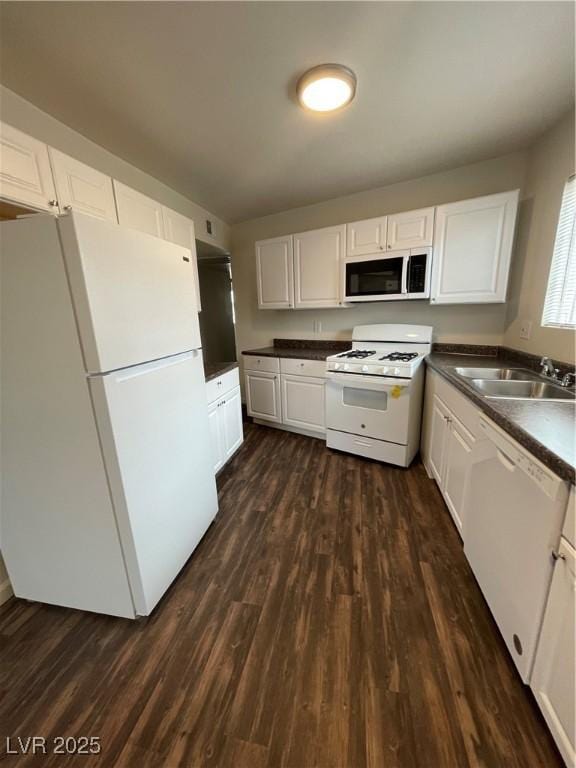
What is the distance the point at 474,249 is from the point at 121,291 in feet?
8.13

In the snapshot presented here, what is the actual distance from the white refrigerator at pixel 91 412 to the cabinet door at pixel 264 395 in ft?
5.62

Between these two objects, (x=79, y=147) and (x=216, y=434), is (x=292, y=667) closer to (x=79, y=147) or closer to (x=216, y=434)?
(x=216, y=434)

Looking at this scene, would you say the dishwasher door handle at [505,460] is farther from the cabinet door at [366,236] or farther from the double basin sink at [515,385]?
the cabinet door at [366,236]

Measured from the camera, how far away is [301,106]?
1566 millimetres

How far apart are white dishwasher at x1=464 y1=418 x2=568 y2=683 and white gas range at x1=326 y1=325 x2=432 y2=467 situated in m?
0.98

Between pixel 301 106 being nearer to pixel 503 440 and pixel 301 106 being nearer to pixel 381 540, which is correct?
pixel 503 440

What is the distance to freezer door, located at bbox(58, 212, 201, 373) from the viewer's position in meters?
0.96

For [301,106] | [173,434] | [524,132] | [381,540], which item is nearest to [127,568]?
[173,434]

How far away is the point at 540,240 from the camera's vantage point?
1.97m

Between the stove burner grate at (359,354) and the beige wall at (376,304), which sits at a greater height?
the beige wall at (376,304)

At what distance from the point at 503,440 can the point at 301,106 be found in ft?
6.49

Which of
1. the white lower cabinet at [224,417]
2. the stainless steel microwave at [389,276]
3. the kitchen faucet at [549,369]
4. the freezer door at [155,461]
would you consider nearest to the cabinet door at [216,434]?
the white lower cabinet at [224,417]

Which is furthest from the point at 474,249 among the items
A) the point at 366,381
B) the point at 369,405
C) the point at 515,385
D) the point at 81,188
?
the point at 81,188

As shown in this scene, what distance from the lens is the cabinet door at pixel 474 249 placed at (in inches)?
82.0
